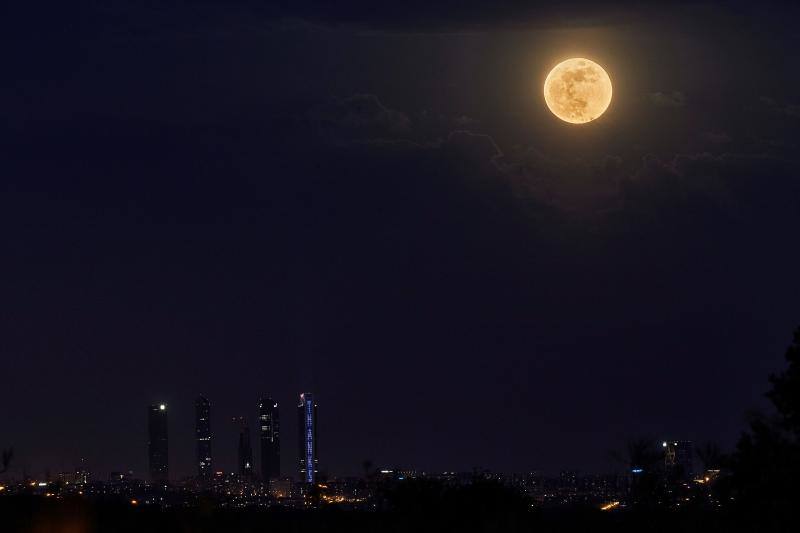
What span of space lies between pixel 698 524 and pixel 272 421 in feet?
468

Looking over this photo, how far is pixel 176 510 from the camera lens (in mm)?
34906

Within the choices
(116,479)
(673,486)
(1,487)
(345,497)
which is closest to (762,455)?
(673,486)

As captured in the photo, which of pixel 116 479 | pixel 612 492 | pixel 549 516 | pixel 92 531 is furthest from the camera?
pixel 116 479

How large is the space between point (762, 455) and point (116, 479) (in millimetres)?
64910

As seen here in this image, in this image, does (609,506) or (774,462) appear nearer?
(774,462)

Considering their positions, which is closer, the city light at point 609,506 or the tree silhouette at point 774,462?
the tree silhouette at point 774,462

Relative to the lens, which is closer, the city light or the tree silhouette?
the tree silhouette

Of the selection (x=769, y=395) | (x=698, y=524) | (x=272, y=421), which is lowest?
(x=698, y=524)

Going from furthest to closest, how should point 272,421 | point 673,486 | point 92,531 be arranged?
point 272,421, point 673,486, point 92,531

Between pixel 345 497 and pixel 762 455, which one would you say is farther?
pixel 345 497

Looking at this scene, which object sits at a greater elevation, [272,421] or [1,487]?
[272,421]

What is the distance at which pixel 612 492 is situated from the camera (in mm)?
49719

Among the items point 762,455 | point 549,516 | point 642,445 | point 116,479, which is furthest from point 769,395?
point 116,479

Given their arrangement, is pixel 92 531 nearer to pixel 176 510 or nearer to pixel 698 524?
pixel 176 510
